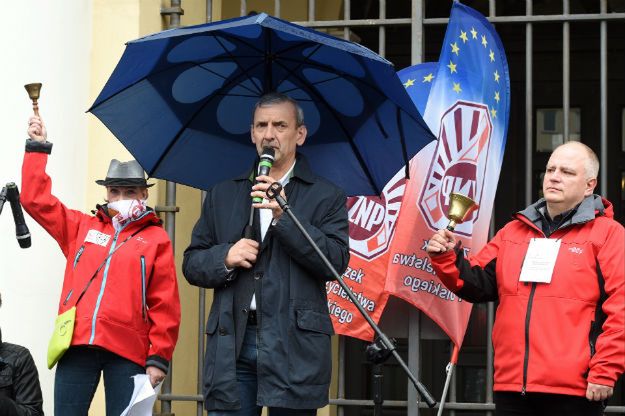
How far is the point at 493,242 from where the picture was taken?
18.4 feet

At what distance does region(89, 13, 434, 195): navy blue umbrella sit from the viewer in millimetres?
5246

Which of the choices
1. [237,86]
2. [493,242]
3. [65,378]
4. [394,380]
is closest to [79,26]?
[237,86]

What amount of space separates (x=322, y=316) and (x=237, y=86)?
1.19m

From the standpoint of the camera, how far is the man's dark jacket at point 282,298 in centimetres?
462

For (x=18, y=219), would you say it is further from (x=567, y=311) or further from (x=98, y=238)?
(x=567, y=311)

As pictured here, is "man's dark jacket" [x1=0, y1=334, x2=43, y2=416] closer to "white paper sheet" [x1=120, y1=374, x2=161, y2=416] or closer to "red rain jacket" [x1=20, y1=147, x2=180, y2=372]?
"red rain jacket" [x1=20, y1=147, x2=180, y2=372]

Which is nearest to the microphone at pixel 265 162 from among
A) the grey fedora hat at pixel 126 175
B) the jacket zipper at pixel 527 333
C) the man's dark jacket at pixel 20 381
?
the grey fedora hat at pixel 126 175

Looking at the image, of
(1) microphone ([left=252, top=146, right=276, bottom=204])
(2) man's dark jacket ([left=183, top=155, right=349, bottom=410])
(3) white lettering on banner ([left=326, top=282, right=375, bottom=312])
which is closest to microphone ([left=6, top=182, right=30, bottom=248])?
(2) man's dark jacket ([left=183, top=155, right=349, bottom=410])

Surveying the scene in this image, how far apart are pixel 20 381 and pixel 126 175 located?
1.03 m

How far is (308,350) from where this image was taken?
4.69 metres

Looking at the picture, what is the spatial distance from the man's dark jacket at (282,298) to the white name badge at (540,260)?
885 millimetres

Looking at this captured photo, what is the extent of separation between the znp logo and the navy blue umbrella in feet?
3.06

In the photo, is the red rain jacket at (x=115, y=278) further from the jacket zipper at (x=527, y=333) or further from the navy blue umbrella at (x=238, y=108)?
the jacket zipper at (x=527, y=333)

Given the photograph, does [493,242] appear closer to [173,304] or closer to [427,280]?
[427,280]
